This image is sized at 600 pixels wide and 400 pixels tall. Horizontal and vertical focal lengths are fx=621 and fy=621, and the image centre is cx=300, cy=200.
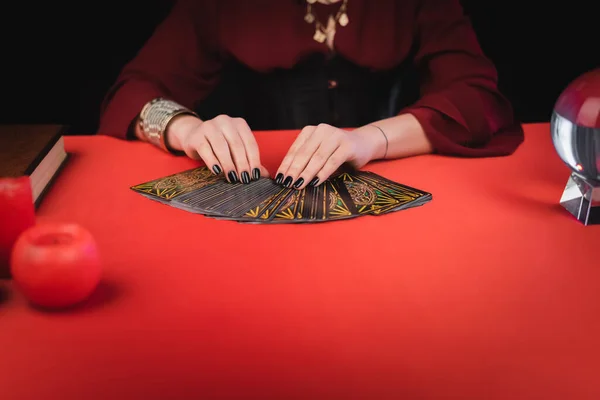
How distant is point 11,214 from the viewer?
2.39ft

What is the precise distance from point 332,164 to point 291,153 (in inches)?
2.8

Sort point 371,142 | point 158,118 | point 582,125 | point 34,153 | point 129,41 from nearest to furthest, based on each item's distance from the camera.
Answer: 1. point 582,125
2. point 34,153
3. point 371,142
4. point 158,118
5. point 129,41

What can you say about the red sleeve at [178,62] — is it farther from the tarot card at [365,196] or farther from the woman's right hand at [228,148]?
the tarot card at [365,196]

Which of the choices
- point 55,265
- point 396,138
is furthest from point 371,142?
point 55,265

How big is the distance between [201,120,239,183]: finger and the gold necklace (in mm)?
529

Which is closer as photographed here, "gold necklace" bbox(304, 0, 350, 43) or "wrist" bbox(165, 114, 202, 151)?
"wrist" bbox(165, 114, 202, 151)

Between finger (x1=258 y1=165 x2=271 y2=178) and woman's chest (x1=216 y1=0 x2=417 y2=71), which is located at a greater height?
woman's chest (x1=216 y1=0 x2=417 y2=71)

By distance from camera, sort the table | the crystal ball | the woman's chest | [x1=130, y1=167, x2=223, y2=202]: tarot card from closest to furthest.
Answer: the table → the crystal ball → [x1=130, y1=167, x2=223, y2=202]: tarot card → the woman's chest

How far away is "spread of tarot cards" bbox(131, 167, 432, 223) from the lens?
2.98ft

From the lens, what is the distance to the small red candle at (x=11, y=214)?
2.37 ft

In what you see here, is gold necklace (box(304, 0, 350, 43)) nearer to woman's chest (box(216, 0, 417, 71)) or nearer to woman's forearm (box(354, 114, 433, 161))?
woman's chest (box(216, 0, 417, 71))

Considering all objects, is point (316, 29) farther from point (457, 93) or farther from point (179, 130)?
point (179, 130)

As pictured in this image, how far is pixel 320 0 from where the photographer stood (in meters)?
1.53

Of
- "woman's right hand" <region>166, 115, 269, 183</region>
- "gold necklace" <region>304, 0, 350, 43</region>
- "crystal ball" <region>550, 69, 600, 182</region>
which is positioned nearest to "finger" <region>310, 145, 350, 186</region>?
"woman's right hand" <region>166, 115, 269, 183</region>
